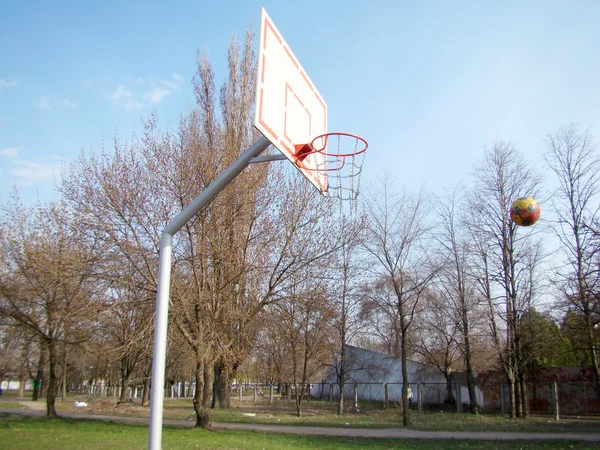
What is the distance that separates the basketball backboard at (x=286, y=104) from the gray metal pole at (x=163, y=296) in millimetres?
367

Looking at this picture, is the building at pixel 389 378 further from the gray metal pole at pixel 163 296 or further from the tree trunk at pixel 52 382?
the gray metal pole at pixel 163 296

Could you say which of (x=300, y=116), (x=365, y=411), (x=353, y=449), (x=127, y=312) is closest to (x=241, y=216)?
(x=127, y=312)

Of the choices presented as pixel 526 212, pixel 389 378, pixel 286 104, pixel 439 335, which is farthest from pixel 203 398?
pixel 389 378

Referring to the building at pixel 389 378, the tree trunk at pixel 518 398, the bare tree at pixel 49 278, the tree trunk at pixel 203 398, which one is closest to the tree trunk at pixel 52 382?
the bare tree at pixel 49 278

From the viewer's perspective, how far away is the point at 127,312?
656 inches

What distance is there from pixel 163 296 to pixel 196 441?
865cm

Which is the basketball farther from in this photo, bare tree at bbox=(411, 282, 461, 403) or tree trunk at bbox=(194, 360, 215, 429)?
bare tree at bbox=(411, 282, 461, 403)

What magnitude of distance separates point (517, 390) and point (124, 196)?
28.4 meters

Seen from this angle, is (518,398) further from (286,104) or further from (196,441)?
(286,104)

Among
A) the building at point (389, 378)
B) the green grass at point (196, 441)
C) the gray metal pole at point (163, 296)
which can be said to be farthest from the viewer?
the building at point (389, 378)

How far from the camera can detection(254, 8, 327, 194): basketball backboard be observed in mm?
6629

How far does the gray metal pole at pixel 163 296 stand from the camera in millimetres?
6492

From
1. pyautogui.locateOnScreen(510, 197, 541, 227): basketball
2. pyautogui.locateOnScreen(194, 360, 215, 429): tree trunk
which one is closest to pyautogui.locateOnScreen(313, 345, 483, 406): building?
pyautogui.locateOnScreen(194, 360, 215, 429): tree trunk

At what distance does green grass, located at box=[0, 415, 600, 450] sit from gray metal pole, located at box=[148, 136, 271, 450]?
6.87 meters
